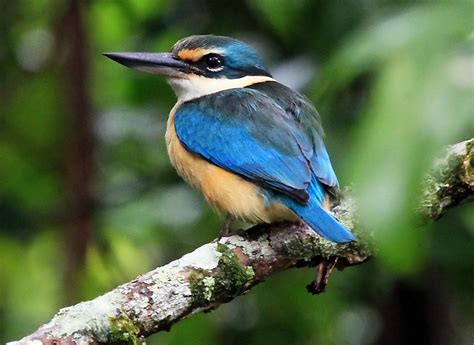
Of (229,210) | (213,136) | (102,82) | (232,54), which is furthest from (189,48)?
(102,82)

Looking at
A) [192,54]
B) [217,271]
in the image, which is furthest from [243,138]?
[217,271]

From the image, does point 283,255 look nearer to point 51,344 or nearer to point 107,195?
point 51,344

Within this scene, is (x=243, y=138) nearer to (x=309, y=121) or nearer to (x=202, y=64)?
(x=309, y=121)

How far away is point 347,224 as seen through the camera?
3105mm

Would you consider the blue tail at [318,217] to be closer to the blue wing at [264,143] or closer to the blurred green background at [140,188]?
the blue wing at [264,143]

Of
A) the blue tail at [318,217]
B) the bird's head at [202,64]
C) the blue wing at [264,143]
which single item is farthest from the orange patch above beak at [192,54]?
the blue tail at [318,217]

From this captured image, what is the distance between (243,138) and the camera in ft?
11.3

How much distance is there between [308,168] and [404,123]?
6.16ft

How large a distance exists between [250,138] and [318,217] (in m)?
0.59

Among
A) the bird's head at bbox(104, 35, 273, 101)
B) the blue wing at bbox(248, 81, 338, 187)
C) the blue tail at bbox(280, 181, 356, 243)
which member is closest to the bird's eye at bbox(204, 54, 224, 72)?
the bird's head at bbox(104, 35, 273, 101)

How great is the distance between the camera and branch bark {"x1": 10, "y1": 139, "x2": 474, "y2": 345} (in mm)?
2393

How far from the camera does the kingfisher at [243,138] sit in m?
3.20

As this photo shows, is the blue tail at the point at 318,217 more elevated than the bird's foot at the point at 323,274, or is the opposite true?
the blue tail at the point at 318,217

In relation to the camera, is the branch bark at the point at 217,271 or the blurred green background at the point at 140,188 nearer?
Result: the branch bark at the point at 217,271
